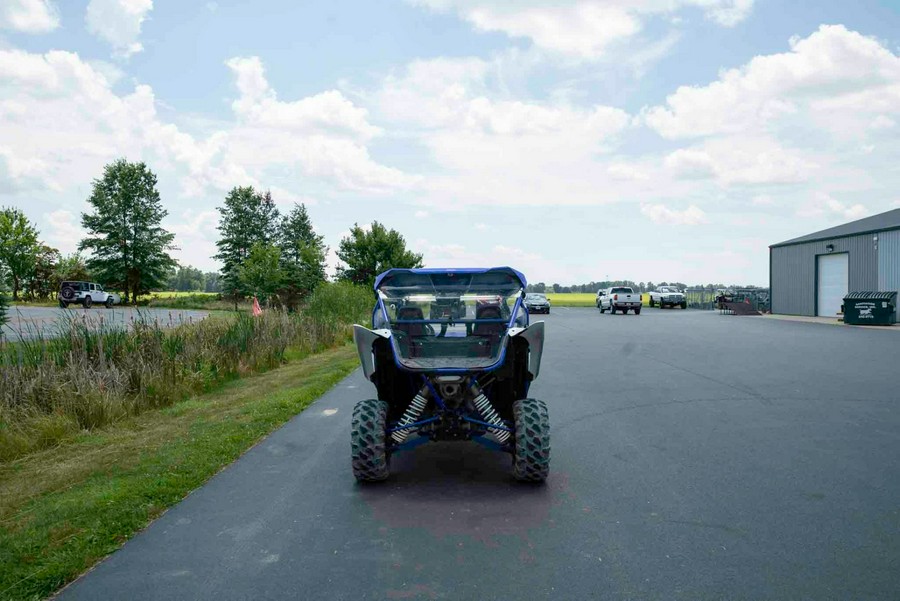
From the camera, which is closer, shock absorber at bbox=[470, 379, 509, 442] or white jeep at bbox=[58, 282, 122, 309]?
shock absorber at bbox=[470, 379, 509, 442]

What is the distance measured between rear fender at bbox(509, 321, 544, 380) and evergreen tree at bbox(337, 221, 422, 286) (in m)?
61.9

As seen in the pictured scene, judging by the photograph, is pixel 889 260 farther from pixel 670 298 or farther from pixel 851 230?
pixel 670 298

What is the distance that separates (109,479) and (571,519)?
14.1ft

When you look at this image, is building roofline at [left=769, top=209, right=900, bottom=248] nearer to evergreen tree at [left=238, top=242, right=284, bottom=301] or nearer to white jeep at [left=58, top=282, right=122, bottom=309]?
evergreen tree at [left=238, top=242, right=284, bottom=301]

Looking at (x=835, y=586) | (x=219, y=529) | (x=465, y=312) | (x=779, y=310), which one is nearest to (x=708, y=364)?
(x=465, y=312)

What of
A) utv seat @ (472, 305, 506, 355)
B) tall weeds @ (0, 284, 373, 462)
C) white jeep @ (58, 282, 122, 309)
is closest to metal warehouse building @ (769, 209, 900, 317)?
tall weeds @ (0, 284, 373, 462)

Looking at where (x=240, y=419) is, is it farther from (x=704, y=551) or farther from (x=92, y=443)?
(x=704, y=551)

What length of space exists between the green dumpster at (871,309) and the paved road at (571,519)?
2400cm

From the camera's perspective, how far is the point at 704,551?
4.09m

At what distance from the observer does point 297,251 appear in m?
83.6

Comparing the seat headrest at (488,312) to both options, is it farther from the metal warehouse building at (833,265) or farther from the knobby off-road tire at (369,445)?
the metal warehouse building at (833,265)

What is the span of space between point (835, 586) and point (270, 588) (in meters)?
3.22

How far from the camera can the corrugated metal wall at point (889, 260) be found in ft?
105

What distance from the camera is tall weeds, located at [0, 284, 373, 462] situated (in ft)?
26.4
